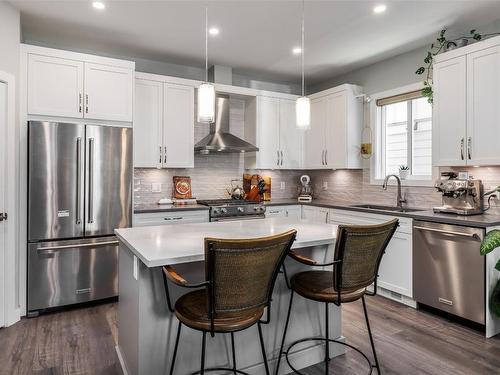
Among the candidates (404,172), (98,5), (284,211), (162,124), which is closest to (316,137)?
(284,211)

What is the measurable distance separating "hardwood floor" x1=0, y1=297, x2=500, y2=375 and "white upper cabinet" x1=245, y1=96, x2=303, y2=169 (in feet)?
7.98

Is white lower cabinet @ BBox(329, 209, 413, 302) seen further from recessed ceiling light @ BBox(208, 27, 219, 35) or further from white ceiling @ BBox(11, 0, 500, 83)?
recessed ceiling light @ BBox(208, 27, 219, 35)

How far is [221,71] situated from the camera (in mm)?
4848

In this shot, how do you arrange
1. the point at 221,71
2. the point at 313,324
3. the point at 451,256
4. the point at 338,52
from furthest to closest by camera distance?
the point at 221,71 → the point at 338,52 → the point at 451,256 → the point at 313,324

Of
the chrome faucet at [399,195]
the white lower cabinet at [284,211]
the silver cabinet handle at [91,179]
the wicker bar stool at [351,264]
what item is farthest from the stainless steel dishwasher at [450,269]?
the silver cabinet handle at [91,179]

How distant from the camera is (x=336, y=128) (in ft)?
15.9

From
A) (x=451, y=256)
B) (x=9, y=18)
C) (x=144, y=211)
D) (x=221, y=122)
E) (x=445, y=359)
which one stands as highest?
(x=9, y=18)

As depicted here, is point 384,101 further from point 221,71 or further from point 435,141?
point 221,71

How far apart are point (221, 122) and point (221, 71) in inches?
27.2

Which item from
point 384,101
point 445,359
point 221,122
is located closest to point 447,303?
point 445,359

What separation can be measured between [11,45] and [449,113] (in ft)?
13.5

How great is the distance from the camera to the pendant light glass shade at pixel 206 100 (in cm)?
237

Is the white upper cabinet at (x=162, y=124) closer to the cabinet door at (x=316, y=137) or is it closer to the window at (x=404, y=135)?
the cabinet door at (x=316, y=137)

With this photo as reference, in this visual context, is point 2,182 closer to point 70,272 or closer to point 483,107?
point 70,272
